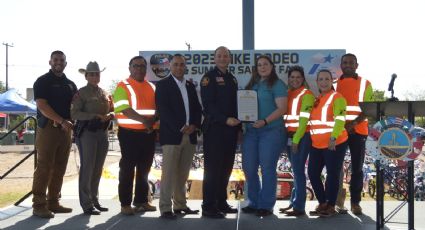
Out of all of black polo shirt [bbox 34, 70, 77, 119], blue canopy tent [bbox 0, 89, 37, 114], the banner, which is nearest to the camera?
black polo shirt [bbox 34, 70, 77, 119]

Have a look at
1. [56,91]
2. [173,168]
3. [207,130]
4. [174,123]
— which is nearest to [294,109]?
[207,130]

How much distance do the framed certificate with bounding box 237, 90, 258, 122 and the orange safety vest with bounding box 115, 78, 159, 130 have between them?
3.41 ft

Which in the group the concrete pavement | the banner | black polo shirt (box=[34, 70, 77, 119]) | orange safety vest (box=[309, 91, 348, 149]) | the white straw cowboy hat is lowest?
the concrete pavement

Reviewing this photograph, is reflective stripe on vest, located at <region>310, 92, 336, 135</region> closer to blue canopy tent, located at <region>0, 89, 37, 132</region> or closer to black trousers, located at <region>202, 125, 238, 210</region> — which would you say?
black trousers, located at <region>202, 125, 238, 210</region>

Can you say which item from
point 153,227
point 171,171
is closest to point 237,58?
point 171,171

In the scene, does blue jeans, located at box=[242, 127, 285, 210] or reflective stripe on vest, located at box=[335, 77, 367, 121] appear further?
reflective stripe on vest, located at box=[335, 77, 367, 121]

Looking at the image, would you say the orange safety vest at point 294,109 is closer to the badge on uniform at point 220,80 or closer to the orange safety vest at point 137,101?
the badge on uniform at point 220,80

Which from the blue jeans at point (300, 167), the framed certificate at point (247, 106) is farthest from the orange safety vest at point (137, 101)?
the blue jeans at point (300, 167)

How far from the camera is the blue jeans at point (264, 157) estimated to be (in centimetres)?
505

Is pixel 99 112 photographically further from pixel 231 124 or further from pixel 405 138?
pixel 405 138

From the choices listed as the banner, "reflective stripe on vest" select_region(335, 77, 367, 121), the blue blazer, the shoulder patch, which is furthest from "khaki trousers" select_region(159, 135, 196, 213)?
the banner

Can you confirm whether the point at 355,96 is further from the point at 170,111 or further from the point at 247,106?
the point at 170,111

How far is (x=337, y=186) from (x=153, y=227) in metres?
2.00

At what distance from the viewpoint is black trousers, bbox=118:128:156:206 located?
206 inches
